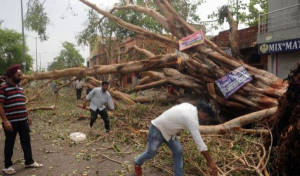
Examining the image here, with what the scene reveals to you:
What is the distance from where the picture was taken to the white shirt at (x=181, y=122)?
8.83 ft

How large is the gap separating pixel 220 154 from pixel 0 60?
35.2m

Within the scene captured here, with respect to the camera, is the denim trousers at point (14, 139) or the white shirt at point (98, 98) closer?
the denim trousers at point (14, 139)

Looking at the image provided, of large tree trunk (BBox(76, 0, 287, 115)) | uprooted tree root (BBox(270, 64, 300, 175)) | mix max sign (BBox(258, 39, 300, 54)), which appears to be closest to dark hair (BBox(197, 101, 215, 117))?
large tree trunk (BBox(76, 0, 287, 115))

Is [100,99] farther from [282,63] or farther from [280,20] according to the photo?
[280,20]

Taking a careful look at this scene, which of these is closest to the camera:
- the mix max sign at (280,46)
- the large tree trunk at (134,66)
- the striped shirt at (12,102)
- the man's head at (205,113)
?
the striped shirt at (12,102)

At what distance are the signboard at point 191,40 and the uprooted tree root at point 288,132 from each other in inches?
155

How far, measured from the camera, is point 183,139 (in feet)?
15.4

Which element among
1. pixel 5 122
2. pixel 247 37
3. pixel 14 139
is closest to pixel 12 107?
pixel 5 122

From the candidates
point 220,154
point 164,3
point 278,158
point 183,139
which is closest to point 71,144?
point 183,139

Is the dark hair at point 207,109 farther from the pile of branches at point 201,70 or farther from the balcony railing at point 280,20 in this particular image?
the balcony railing at point 280,20

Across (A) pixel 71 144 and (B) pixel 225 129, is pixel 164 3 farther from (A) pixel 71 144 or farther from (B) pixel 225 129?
(A) pixel 71 144

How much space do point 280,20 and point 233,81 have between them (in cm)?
586

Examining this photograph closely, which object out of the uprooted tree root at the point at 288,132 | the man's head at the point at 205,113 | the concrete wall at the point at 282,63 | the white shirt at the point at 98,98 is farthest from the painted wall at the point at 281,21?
the white shirt at the point at 98,98

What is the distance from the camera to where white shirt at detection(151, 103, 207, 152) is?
8.83 feet
